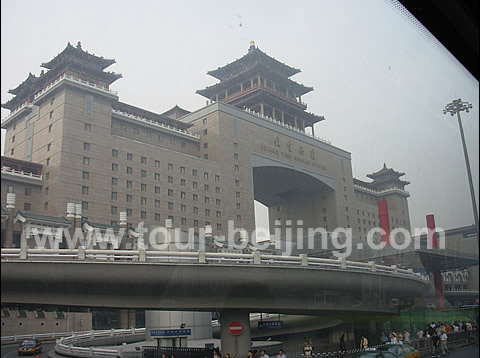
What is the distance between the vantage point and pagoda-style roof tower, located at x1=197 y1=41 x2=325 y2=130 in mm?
13070

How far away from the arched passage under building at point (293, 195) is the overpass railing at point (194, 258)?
5.37 metres

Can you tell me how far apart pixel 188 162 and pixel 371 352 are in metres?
16.7

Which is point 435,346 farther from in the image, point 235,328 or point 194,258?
point 194,258

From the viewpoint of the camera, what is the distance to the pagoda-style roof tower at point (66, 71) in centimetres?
610

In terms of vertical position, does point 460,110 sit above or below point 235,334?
above

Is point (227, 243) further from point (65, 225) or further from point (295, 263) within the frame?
point (65, 225)

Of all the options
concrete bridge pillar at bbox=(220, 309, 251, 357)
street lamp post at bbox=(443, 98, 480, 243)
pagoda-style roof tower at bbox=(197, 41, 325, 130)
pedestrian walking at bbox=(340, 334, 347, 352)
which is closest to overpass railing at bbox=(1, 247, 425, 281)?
concrete bridge pillar at bbox=(220, 309, 251, 357)

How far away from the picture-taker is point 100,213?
17562 millimetres

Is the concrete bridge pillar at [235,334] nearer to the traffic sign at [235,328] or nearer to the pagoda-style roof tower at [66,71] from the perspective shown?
the traffic sign at [235,328]

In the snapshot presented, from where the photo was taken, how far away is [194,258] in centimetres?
1372

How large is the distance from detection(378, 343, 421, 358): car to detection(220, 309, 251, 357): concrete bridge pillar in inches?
180

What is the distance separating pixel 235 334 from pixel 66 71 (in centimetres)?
844

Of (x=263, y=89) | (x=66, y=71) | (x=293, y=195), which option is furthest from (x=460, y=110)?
(x=293, y=195)

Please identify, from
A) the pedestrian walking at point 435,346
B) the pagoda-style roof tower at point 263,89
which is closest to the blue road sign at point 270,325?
the pagoda-style roof tower at point 263,89
